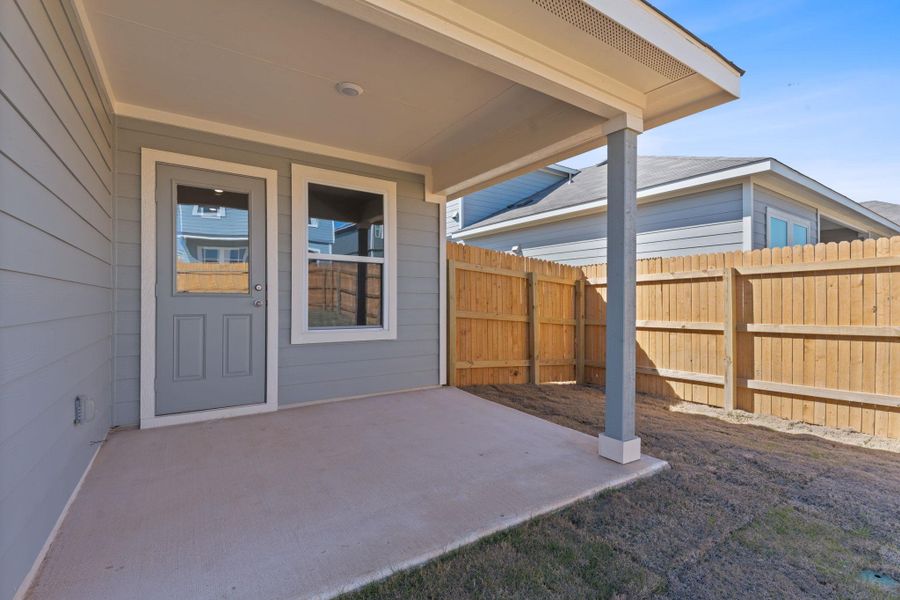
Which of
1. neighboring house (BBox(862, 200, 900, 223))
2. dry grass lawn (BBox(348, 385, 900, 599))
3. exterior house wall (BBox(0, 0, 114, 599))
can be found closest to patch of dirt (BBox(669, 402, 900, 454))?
dry grass lawn (BBox(348, 385, 900, 599))

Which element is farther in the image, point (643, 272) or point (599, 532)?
point (643, 272)

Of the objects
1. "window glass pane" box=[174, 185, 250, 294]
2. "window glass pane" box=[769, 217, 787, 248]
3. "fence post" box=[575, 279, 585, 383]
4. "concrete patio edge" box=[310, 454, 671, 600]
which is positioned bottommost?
"concrete patio edge" box=[310, 454, 671, 600]

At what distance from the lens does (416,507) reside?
6.70ft

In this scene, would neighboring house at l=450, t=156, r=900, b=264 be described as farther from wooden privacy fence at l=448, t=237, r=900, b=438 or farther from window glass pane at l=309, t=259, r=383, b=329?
window glass pane at l=309, t=259, r=383, b=329

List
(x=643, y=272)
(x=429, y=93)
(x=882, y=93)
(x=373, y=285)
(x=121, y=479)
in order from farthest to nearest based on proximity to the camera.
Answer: (x=882, y=93), (x=643, y=272), (x=373, y=285), (x=429, y=93), (x=121, y=479)

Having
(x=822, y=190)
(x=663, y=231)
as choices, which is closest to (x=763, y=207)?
(x=663, y=231)

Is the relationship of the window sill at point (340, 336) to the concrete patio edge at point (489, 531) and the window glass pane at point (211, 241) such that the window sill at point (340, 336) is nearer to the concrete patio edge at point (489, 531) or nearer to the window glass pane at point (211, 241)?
the window glass pane at point (211, 241)

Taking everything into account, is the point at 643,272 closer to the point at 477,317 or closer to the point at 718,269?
the point at 718,269

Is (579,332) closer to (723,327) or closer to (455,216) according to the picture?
(723,327)

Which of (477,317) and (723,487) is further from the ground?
(477,317)

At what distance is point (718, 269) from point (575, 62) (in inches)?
119

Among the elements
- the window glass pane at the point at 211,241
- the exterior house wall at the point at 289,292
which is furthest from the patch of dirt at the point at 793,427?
the window glass pane at the point at 211,241

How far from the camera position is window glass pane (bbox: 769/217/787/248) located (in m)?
5.82

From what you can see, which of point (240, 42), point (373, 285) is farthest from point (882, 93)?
point (240, 42)
